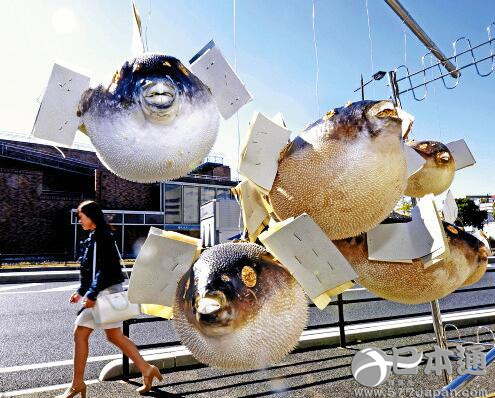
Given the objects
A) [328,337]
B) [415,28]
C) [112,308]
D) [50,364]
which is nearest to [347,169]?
[112,308]

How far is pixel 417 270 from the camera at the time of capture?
0.94 m

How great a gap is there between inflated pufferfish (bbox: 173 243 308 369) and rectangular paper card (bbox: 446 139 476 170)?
→ 0.87 meters

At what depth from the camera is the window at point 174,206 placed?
2381cm

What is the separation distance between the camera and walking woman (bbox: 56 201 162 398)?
3.18 m

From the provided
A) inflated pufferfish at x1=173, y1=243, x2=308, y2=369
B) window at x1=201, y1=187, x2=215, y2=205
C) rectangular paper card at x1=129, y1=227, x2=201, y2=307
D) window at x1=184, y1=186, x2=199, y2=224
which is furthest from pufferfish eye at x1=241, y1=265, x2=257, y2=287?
window at x1=184, y1=186, x2=199, y2=224

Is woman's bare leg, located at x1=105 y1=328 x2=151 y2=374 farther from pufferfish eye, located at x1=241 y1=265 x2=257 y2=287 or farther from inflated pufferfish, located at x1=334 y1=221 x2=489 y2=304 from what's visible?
pufferfish eye, located at x1=241 y1=265 x2=257 y2=287

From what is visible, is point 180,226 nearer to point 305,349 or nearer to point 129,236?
point 129,236

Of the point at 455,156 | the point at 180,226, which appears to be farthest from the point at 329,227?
the point at 180,226

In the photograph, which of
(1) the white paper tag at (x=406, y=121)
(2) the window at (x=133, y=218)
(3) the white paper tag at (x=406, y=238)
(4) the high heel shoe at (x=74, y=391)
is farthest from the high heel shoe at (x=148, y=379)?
(2) the window at (x=133, y=218)

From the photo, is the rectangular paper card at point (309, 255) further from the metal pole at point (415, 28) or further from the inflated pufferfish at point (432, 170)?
the metal pole at point (415, 28)

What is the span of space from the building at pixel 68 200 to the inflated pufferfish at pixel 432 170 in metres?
18.9

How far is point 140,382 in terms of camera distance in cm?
365

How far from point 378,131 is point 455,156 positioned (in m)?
0.75

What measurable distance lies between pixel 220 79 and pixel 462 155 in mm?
953
